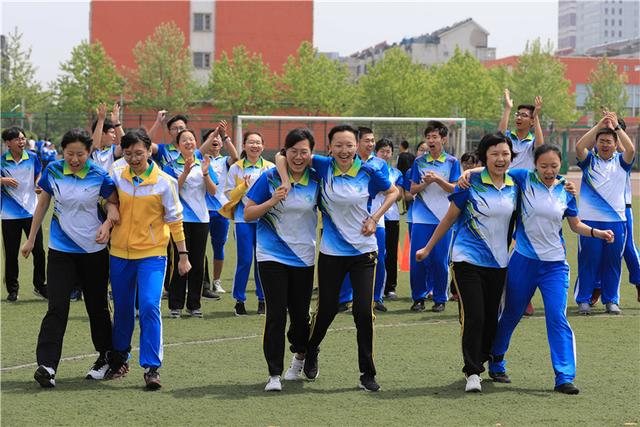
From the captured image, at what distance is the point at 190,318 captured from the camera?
10.8 meters

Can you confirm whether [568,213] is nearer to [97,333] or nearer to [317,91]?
[97,333]

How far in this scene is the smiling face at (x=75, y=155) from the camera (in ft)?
24.5

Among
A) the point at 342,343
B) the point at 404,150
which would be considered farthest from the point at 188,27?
the point at 342,343

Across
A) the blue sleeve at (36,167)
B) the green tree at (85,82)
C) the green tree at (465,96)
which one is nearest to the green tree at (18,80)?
the green tree at (85,82)

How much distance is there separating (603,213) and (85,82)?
145 ft

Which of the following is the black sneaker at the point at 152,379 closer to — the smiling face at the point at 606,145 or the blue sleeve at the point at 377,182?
the blue sleeve at the point at 377,182

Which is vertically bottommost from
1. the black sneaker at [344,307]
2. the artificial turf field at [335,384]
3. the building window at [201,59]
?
the black sneaker at [344,307]

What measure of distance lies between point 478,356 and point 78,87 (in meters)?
47.1

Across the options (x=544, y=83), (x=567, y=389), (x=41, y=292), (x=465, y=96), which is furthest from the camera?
(x=544, y=83)

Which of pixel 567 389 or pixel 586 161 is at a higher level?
pixel 586 161

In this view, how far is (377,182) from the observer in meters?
7.42

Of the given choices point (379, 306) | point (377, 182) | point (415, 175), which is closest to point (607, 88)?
point (415, 175)

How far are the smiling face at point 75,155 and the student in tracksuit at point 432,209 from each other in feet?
15.1

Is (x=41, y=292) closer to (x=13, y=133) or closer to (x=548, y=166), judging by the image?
(x=13, y=133)
